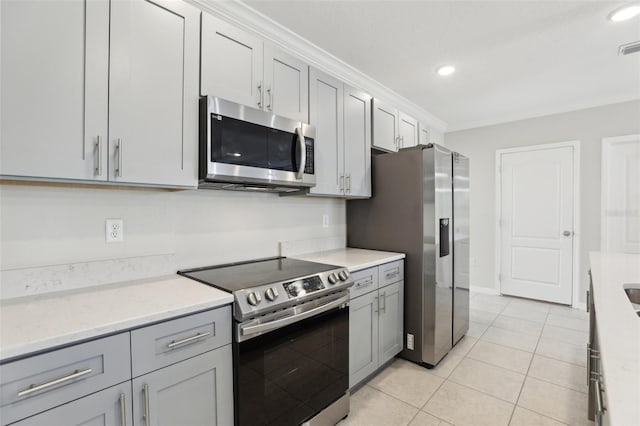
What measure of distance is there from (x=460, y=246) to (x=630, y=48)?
201 centimetres

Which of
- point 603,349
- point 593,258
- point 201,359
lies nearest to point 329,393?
point 201,359

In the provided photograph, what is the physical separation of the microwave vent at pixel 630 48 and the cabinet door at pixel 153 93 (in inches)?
125

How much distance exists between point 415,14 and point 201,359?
2369 millimetres

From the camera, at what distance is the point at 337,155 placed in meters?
2.47

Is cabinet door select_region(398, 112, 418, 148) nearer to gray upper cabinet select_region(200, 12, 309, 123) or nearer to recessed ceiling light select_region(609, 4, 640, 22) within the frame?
gray upper cabinet select_region(200, 12, 309, 123)

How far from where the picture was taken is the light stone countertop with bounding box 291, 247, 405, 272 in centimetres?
214

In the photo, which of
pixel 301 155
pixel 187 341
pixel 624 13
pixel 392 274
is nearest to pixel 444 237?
pixel 392 274

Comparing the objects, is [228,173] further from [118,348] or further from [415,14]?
[415,14]

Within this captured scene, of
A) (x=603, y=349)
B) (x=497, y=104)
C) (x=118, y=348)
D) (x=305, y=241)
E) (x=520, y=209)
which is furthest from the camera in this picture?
(x=520, y=209)

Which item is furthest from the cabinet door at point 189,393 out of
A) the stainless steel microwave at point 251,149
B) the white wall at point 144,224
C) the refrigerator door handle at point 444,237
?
the refrigerator door handle at point 444,237

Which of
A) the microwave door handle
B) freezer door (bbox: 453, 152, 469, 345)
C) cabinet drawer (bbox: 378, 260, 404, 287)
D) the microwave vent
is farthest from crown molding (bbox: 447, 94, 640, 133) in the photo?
the microwave door handle

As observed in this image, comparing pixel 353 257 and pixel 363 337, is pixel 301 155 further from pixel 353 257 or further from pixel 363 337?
pixel 363 337

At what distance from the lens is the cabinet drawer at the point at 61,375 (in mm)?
860

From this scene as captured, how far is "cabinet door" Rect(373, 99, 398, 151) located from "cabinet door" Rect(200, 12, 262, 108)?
4.36 ft
